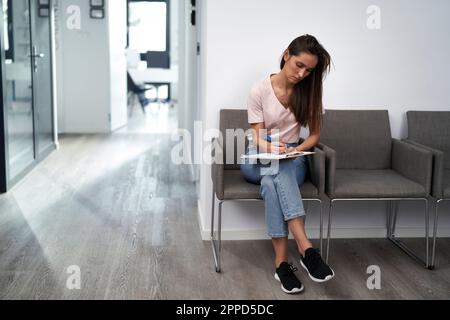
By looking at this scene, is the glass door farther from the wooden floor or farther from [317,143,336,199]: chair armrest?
[317,143,336,199]: chair armrest

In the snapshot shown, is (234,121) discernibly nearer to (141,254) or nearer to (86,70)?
(141,254)

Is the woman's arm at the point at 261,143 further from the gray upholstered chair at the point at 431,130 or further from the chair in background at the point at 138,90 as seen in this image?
the chair in background at the point at 138,90

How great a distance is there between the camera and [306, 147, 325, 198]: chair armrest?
2.87 metres

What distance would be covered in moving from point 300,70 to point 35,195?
2.34 metres

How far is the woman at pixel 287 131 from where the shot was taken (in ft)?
9.00

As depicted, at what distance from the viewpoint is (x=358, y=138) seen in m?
3.29

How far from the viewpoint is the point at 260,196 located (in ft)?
9.39

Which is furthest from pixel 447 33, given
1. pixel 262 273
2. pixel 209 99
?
pixel 262 273

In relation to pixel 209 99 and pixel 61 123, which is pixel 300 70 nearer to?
pixel 209 99

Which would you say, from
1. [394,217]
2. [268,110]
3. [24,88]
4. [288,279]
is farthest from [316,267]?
[24,88]

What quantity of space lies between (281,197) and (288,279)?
1.19 ft
